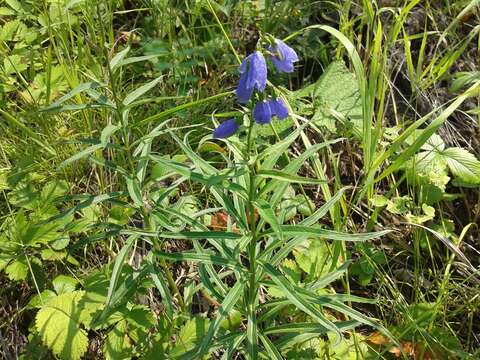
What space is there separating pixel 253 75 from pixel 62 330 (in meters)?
1.28

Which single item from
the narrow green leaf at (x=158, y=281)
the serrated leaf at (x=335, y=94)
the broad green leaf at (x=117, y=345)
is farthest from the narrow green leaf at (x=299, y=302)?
the serrated leaf at (x=335, y=94)

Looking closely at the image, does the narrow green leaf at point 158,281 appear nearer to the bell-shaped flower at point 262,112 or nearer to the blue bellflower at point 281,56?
the bell-shaped flower at point 262,112

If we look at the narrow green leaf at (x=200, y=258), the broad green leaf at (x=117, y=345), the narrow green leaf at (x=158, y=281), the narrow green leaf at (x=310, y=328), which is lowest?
the broad green leaf at (x=117, y=345)

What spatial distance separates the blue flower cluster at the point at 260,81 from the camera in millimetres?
1656

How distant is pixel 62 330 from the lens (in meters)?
2.26

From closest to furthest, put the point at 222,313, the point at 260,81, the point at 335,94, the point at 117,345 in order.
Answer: the point at 260,81
the point at 222,313
the point at 117,345
the point at 335,94

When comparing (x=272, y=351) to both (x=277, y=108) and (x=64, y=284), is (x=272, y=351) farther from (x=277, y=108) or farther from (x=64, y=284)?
(x=64, y=284)

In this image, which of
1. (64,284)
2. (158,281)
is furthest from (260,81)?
(64,284)

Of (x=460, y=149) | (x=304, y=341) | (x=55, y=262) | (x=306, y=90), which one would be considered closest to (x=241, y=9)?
(x=306, y=90)

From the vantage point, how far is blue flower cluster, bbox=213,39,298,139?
1656 millimetres

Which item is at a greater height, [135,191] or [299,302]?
[135,191]

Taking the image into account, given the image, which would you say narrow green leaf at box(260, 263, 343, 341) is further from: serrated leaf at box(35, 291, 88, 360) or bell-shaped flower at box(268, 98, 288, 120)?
serrated leaf at box(35, 291, 88, 360)

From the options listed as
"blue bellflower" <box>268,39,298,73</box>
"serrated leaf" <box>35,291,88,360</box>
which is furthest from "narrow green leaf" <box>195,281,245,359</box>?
"blue bellflower" <box>268,39,298,73</box>

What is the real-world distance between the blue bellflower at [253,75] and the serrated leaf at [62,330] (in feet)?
3.88
